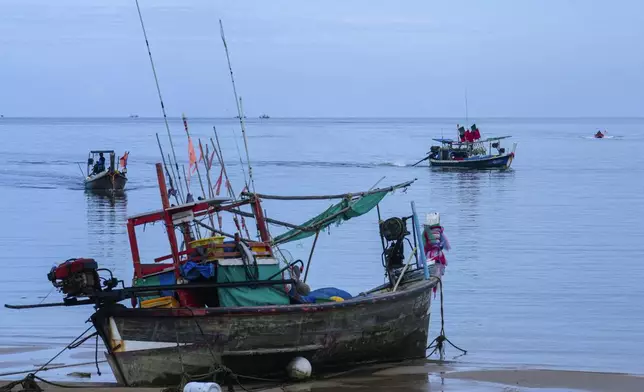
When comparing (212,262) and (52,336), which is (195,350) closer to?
(212,262)

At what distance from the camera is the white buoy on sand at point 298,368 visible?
1122 centimetres

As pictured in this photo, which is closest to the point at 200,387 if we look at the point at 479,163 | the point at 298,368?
the point at 298,368

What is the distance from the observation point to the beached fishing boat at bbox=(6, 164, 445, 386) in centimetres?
1047

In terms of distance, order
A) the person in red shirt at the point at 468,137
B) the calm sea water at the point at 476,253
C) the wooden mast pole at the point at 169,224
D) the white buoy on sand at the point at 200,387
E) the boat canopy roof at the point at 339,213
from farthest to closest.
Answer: the person in red shirt at the point at 468,137
the calm sea water at the point at 476,253
the boat canopy roof at the point at 339,213
the wooden mast pole at the point at 169,224
the white buoy on sand at the point at 200,387

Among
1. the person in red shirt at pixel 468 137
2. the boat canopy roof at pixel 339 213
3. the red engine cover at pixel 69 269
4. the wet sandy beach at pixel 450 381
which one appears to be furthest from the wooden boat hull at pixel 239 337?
the person in red shirt at pixel 468 137

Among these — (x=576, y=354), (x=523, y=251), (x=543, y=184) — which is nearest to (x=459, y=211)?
(x=523, y=251)

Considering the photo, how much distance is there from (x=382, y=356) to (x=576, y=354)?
299cm

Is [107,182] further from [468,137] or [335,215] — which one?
[335,215]

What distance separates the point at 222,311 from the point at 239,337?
392mm

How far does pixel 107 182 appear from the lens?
39938 millimetres

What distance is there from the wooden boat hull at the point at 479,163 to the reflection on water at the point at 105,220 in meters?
19.2

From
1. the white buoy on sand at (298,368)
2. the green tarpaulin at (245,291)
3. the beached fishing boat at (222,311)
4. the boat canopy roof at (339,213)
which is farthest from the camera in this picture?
the boat canopy roof at (339,213)

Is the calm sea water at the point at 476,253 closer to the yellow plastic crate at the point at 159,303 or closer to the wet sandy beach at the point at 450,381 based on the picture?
the wet sandy beach at the point at 450,381

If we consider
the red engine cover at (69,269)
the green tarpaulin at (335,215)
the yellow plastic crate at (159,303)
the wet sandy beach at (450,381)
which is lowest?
the wet sandy beach at (450,381)
